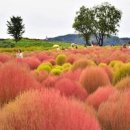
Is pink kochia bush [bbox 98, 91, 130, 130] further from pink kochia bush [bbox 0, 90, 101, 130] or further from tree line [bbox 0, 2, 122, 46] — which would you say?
tree line [bbox 0, 2, 122, 46]

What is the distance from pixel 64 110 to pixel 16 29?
66799mm

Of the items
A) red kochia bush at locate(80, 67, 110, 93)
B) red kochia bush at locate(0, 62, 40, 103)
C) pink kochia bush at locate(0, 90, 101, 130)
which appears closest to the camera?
pink kochia bush at locate(0, 90, 101, 130)

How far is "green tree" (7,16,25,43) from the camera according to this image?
224ft

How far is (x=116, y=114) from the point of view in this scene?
216 centimetres

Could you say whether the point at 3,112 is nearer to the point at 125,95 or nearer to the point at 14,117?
the point at 14,117

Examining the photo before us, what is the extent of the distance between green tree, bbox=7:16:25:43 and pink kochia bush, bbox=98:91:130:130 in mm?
66070

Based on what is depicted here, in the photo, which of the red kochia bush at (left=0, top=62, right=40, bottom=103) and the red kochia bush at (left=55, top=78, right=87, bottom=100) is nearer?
the red kochia bush at (left=0, top=62, right=40, bottom=103)

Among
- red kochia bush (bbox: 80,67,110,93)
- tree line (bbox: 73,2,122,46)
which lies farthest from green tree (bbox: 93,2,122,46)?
red kochia bush (bbox: 80,67,110,93)

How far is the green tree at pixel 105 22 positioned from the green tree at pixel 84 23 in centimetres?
86

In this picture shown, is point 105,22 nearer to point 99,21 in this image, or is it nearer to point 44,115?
point 99,21

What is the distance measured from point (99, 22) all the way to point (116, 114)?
7161 cm

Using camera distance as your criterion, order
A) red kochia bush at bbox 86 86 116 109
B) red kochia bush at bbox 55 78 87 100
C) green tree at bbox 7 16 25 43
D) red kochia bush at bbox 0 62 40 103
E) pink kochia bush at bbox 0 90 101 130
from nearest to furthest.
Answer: pink kochia bush at bbox 0 90 101 130
red kochia bush at bbox 0 62 40 103
red kochia bush at bbox 86 86 116 109
red kochia bush at bbox 55 78 87 100
green tree at bbox 7 16 25 43

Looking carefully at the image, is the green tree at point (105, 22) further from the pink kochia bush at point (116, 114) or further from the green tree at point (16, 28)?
the pink kochia bush at point (116, 114)

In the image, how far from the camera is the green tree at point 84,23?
7356 cm
